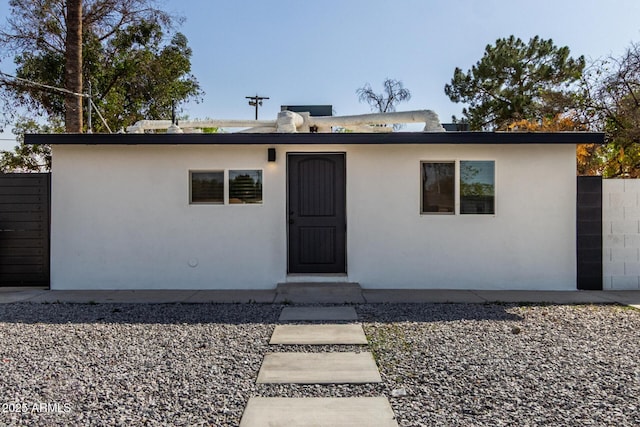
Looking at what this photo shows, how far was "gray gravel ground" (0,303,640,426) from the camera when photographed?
9.46 feet

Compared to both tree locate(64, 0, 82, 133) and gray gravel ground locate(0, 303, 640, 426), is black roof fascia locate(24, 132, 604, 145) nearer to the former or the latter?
gray gravel ground locate(0, 303, 640, 426)

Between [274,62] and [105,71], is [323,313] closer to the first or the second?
[274,62]

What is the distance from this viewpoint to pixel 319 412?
290 cm

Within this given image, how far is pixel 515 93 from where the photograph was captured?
1955cm

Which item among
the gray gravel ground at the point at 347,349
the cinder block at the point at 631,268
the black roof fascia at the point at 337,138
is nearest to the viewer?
the gray gravel ground at the point at 347,349

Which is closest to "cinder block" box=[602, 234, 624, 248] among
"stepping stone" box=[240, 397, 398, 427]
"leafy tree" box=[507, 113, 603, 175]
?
"leafy tree" box=[507, 113, 603, 175]

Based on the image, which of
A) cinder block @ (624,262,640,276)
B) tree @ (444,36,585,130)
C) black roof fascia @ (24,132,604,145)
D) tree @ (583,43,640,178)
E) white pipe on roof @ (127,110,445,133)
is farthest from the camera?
tree @ (444,36,585,130)

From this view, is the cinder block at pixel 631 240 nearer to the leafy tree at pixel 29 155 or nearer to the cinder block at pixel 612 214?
the cinder block at pixel 612 214

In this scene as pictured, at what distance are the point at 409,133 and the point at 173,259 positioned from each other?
4.10 m

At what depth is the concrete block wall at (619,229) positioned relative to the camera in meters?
6.84

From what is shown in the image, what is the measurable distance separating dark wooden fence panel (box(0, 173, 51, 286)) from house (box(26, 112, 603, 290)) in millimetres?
412

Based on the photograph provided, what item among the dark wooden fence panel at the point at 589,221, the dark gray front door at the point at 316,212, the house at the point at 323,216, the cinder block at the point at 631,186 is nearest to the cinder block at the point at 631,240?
the dark wooden fence panel at the point at 589,221

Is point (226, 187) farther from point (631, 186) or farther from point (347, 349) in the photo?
point (631, 186)

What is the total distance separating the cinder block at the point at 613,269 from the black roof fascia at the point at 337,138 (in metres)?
1.97
